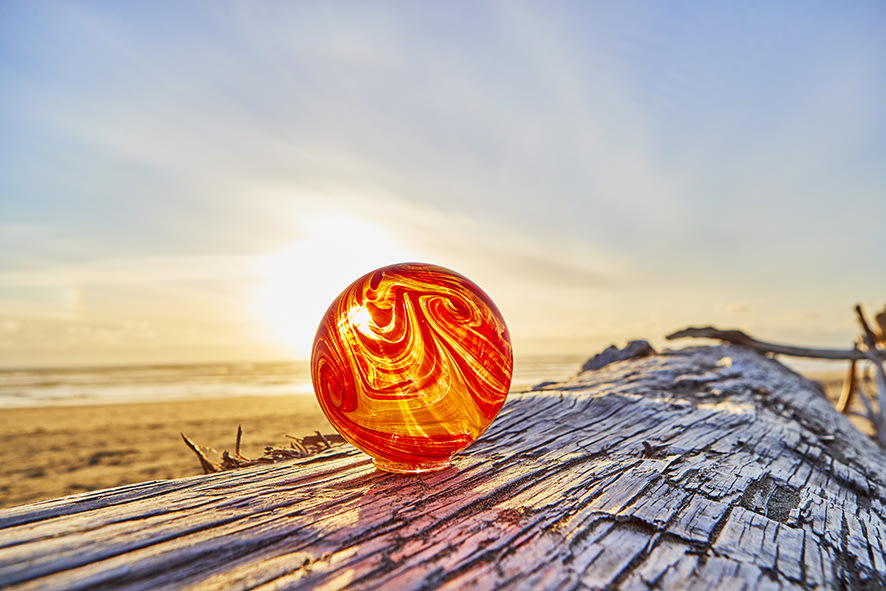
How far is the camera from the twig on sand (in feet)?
7.57

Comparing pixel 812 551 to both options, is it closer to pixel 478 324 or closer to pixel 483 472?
pixel 483 472

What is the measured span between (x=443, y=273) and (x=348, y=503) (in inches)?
33.7

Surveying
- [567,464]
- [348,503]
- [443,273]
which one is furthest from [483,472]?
[443,273]

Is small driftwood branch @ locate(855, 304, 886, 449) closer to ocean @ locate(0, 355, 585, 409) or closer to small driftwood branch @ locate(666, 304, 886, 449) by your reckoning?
small driftwood branch @ locate(666, 304, 886, 449)

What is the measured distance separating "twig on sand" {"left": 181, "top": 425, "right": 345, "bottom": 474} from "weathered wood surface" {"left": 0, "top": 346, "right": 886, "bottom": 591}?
0.27 m

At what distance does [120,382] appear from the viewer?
963 inches

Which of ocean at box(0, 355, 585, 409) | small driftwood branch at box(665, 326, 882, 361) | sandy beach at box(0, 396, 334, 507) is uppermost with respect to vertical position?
small driftwood branch at box(665, 326, 882, 361)

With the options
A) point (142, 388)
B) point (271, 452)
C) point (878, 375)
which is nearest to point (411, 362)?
point (271, 452)

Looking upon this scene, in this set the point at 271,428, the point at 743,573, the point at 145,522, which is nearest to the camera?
the point at 743,573

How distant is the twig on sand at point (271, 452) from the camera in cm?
231

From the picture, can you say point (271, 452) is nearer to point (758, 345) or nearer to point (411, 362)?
point (411, 362)

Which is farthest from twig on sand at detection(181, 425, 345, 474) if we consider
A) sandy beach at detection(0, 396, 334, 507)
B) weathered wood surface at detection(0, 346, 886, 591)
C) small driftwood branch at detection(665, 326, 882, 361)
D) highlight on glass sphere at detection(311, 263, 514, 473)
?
small driftwood branch at detection(665, 326, 882, 361)

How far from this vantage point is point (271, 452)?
8.07 feet

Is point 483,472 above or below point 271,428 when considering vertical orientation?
above
